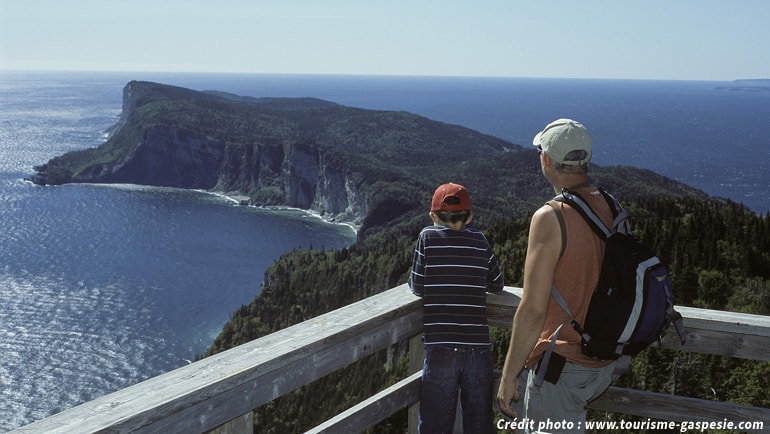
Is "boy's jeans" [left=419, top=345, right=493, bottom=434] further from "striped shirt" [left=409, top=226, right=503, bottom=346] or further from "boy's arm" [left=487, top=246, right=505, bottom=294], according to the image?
"boy's arm" [left=487, top=246, right=505, bottom=294]

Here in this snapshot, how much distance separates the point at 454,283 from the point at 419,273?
291mm

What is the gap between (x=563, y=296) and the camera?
4.22 meters

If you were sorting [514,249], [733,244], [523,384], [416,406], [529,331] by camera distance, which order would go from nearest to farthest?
[529,331] → [523,384] → [416,406] → [733,244] → [514,249]

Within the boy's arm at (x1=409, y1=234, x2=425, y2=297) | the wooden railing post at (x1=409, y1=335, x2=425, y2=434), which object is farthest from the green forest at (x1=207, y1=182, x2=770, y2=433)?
the boy's arm at (x1=409, y1=234, x2=425, y2=297)

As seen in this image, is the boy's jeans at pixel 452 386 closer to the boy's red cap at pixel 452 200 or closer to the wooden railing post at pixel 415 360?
the wooden railing post at pixel 415 360

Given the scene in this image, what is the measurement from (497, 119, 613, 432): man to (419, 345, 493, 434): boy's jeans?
2.51 ft

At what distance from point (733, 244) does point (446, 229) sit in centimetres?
8573

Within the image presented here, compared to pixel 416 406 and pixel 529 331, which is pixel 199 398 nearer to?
pixel 529 331

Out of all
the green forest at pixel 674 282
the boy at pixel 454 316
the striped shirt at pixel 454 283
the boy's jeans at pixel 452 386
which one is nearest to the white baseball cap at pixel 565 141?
the boy at pixel 454 316

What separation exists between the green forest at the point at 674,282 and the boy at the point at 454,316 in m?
13.6

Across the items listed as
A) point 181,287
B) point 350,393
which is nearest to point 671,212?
point 350,393

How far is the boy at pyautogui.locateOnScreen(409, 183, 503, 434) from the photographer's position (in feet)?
17.1

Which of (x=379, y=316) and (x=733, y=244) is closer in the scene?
(x=379, y=316)

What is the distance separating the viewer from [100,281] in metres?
151
